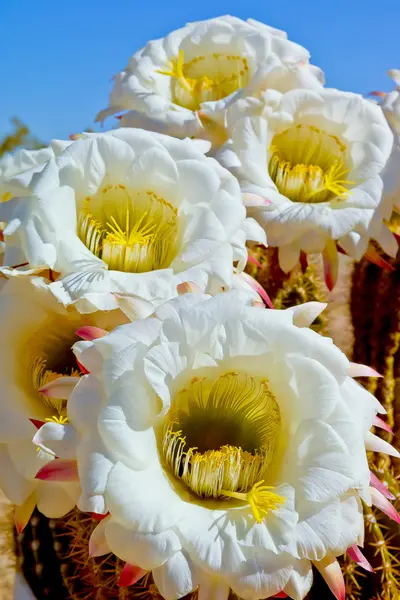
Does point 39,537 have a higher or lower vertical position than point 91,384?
lower

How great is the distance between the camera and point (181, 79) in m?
0.76

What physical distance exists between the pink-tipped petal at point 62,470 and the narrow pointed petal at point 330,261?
0.32m

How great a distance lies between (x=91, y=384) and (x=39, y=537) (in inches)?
19.2

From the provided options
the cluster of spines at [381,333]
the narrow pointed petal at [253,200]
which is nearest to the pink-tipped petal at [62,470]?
the narrow pointed petal at [253,200]

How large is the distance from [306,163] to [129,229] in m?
0.21

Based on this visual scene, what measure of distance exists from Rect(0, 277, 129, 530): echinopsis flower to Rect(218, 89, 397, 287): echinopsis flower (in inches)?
7.6

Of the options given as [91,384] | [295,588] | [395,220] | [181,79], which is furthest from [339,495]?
[181,79]

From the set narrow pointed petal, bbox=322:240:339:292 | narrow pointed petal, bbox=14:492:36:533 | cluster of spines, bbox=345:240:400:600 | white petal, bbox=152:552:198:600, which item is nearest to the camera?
white petal, bbox=152:552:198:600

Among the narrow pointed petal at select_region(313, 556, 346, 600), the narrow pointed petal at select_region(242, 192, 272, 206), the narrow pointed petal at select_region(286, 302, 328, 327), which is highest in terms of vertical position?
the narrow pointed petal at select_region(242, 192, 272, 206)

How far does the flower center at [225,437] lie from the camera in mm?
505

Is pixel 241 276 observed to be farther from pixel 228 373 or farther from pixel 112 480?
pixel 112 480

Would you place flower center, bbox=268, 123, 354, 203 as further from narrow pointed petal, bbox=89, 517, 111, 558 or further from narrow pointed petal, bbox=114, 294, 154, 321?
narrow pointed petal, bbox=89, 517, 111, 558

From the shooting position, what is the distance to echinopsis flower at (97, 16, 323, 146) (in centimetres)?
69

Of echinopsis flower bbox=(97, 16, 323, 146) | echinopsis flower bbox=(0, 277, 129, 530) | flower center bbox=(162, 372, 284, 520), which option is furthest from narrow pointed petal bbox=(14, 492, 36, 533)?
echinopsis flower bbox=(97, 16, 323, 146)
